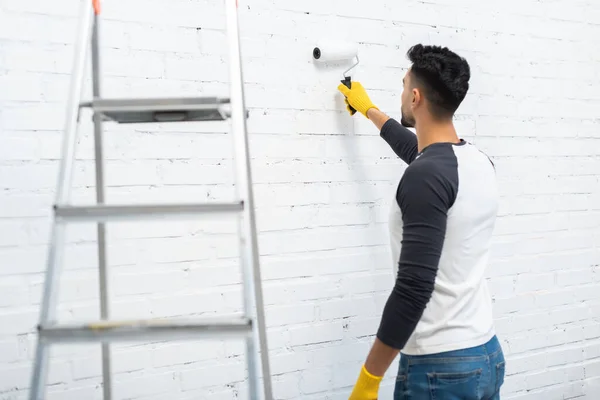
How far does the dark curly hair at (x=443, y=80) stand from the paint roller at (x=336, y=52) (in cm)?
46

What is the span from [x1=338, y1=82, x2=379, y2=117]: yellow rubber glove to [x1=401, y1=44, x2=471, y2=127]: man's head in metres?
0.34

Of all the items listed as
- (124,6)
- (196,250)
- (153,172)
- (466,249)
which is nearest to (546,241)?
(466,249)

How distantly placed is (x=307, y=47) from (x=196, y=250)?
819 mm

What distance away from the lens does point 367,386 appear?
1.56m

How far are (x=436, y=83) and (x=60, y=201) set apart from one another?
1.04 m

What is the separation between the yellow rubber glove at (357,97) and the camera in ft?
6.65

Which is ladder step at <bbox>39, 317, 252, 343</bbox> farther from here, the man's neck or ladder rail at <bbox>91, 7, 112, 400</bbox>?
the man's neck

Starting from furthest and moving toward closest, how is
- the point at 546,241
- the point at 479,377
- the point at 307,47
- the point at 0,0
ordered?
the point at 546,241 < the point at 307,47 < the point at 0,0 < the point at 479,377

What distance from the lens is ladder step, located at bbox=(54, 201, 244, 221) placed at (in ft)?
3.64

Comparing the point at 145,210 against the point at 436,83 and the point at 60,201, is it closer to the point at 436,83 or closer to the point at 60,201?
the point at 60,201

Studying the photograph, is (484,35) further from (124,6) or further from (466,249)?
(124,6)

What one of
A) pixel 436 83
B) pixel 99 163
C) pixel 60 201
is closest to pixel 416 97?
pixel 436 83

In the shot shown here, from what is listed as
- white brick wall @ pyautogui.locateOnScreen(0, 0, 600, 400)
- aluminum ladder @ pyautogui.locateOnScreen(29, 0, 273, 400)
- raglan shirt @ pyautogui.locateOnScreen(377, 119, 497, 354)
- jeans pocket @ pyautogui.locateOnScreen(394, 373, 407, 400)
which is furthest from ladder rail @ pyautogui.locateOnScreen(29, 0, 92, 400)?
jeans pocket @ pyautogui.locateOnScreen(394, 373, 407, 400)

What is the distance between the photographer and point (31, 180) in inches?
68.5
